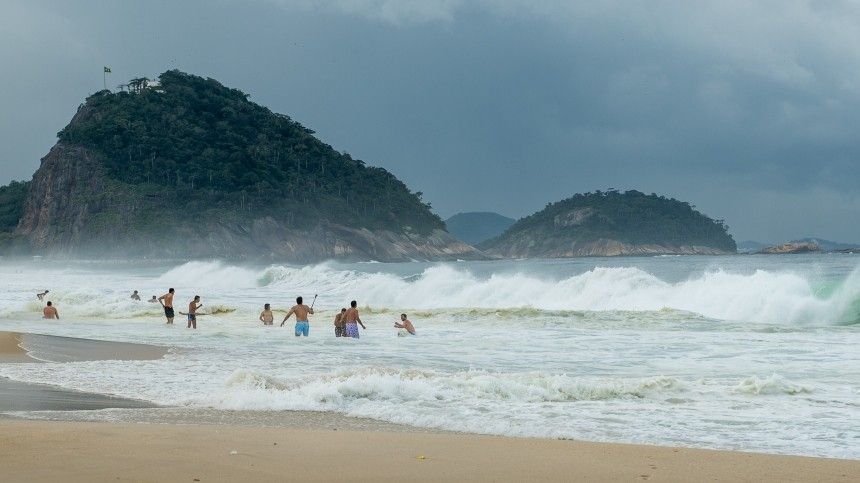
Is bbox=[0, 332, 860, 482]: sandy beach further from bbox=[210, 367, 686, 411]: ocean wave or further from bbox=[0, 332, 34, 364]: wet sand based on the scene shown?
bbox=[0, 332, 34, 364]: wet sand

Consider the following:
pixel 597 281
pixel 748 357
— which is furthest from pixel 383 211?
pixel 748 357

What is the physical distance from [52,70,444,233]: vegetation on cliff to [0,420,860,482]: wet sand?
127m

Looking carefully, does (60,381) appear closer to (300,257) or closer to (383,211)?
(300,257)

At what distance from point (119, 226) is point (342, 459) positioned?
125m

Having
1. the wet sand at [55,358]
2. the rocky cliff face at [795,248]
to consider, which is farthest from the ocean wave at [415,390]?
the rocky cliff face at [795,248]

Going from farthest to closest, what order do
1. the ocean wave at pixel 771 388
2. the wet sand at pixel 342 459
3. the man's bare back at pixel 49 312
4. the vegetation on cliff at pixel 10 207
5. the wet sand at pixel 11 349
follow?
the vegetation on cliff at pixel 10 207
the man's bare back at pixel 49 312
the wet sand at pixel 11 349
the ocean wave at pixel 771 388
the wet sand at pixel 342 459

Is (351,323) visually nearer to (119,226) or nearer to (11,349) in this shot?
(11,349)

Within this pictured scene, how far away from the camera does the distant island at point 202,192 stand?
125250 millimetres

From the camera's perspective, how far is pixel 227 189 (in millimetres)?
140625

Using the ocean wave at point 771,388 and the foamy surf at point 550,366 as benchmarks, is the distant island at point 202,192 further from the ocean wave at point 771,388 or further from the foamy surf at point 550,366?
the ocean wave at point 771,388

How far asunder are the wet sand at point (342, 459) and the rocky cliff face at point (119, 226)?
388 ft

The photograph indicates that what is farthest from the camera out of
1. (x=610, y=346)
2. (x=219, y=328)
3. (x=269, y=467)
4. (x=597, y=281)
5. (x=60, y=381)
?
(x=597, y=281)

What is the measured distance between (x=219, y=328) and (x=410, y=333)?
6247mm

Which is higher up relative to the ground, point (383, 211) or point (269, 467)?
point (383, 211)
